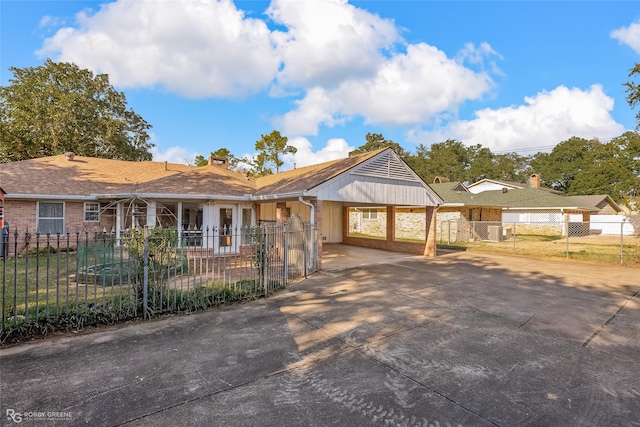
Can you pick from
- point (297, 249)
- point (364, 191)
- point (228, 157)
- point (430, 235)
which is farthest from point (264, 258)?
point (228, 157)

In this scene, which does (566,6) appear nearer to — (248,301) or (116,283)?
(248,301)

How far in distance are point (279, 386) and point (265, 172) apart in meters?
36.5

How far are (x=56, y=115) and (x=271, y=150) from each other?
67.0 ft

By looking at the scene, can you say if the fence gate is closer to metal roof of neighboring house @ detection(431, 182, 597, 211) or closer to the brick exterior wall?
the brick exterior wall

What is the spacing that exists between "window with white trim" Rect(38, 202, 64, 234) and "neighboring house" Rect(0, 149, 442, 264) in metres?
0.03

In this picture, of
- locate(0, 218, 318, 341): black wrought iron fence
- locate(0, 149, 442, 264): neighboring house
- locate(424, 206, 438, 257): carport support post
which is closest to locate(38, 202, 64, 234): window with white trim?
locate(0, 149, 442, 264): neighboring house

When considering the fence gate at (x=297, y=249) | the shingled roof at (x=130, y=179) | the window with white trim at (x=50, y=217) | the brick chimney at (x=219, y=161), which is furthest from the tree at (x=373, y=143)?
the fence gate at (x=297, y=249)

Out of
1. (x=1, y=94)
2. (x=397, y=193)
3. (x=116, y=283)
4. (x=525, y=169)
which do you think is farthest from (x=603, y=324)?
(x=525, y=169)

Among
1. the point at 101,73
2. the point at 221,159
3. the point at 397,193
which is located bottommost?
the point at 397,193

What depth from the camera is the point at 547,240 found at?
23.7m

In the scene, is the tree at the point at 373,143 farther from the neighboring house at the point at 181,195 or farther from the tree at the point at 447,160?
the neighboring house at the point at 181,195

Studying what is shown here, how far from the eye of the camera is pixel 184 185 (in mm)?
13828

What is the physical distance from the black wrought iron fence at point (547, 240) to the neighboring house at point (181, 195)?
5951mm

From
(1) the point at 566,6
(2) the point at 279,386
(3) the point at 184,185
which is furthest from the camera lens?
(3) the point at 184,185
